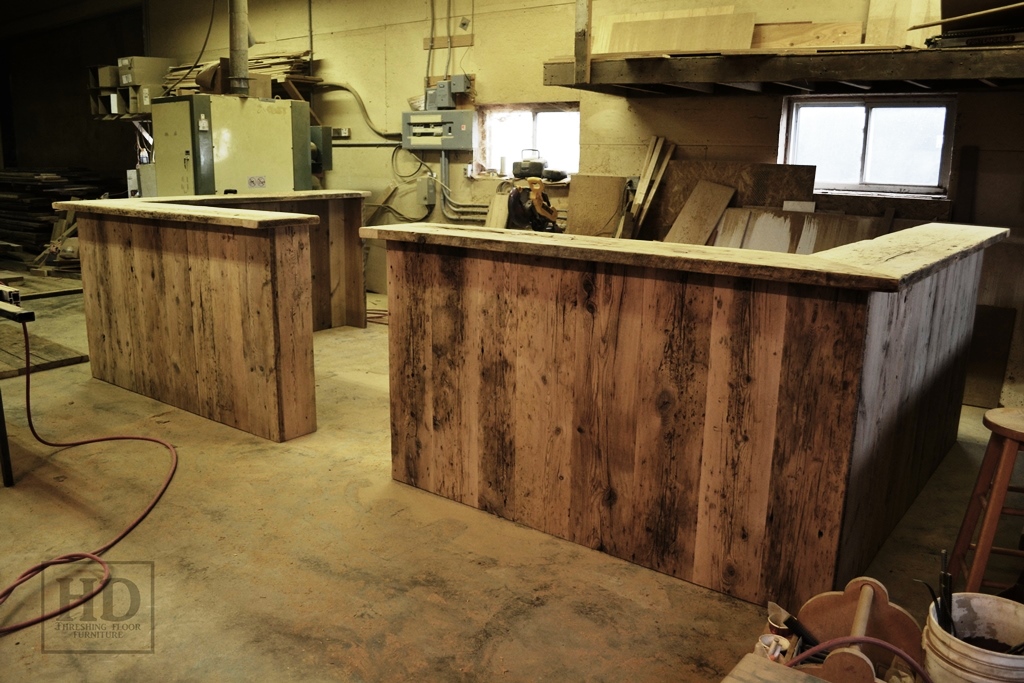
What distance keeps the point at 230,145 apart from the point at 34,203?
4641mm

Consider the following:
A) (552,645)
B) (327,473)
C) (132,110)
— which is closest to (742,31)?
(327,473)

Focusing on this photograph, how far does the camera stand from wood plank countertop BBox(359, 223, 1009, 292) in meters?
2.20

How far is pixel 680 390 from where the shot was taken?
2570 millimetres

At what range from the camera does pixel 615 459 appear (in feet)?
9.06

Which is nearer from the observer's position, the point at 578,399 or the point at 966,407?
the point at 578,399

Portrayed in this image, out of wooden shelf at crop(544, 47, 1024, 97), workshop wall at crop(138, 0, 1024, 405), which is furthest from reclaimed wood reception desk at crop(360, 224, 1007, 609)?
workshop wall at crop(138, 0, 1024, 405)

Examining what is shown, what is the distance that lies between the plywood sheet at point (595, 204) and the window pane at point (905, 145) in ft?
5.73

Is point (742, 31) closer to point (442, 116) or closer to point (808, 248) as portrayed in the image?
point (808, 248)

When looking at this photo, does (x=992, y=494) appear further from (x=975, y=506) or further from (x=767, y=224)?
(x=767, y=224)

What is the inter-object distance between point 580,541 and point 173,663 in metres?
1.37

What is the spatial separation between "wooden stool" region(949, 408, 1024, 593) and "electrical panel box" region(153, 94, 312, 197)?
5.46 meters

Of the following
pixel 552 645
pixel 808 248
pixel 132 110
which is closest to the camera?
pixel 552 645

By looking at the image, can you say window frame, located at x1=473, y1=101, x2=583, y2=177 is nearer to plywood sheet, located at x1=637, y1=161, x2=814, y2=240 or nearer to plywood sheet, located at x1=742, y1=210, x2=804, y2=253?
plywood sheet, located at x1=637, y1=161, x2=814, y2=240

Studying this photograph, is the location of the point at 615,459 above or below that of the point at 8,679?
above
